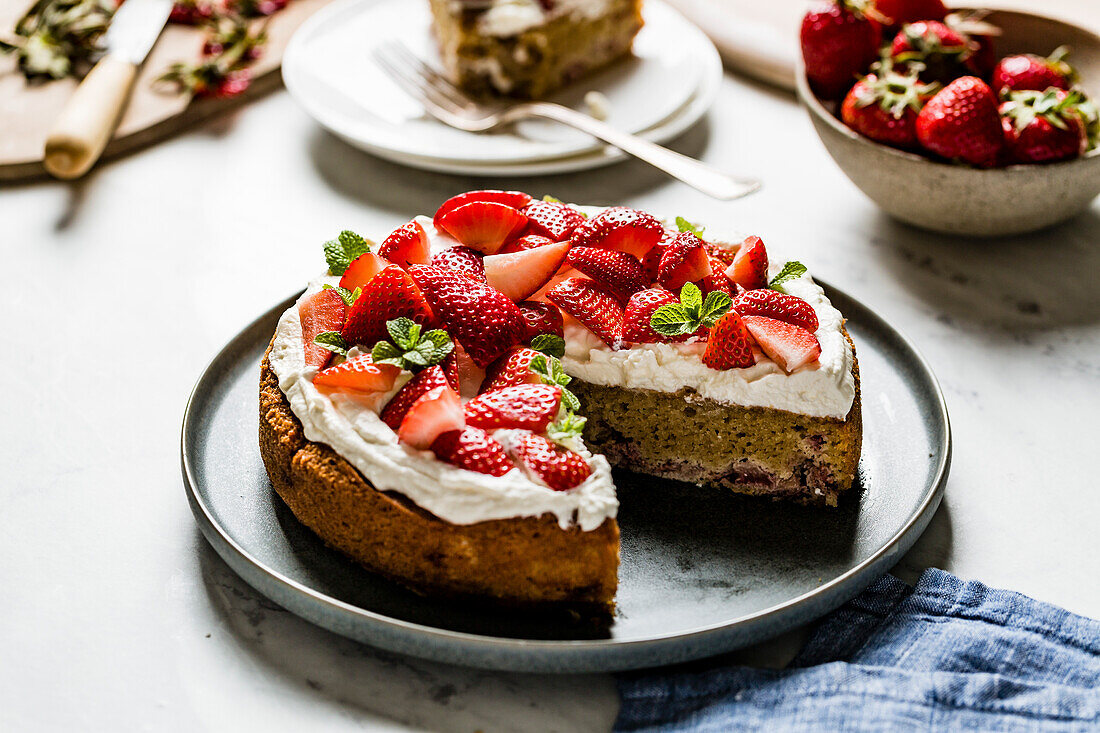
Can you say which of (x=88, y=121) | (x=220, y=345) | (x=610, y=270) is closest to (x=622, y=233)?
Result: (x=610, y=270)

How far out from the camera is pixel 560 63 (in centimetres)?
481

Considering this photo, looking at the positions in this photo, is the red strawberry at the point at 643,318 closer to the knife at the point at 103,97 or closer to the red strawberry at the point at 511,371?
the red strawberry at the point at 511,371

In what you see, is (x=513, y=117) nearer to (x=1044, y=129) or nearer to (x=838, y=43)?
(x=838, y=43)

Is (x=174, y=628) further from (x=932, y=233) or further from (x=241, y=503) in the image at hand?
(x=932, y=233)

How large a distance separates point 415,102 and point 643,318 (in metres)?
2.22

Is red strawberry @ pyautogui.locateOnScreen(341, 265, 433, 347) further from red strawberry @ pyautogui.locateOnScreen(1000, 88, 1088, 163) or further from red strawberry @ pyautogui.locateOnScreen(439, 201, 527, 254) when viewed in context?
red strawberry @ pyautogui.locateOnScreen(1000, 88, 1088, 163)

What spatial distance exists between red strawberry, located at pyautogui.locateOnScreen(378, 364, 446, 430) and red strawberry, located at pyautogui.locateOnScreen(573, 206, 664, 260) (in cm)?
69

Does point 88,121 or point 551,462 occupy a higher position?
point 551,462

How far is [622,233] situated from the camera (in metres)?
2.94

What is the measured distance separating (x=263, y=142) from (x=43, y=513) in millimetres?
2322

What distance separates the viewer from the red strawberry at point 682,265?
289cm

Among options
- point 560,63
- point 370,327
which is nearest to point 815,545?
point 370,327

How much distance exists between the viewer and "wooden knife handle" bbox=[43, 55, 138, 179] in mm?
4137

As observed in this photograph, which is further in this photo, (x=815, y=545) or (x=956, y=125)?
(x=956, y=125)
